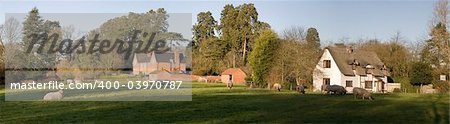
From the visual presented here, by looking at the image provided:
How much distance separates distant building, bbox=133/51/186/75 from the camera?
71.7 metres

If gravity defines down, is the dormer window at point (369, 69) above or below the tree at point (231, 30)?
below

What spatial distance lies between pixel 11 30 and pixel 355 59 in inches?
1558

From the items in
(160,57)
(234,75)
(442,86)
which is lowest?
(442,86)

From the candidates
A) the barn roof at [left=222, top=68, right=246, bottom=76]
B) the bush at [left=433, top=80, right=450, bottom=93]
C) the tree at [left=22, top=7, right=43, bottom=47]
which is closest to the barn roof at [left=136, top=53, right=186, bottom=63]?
the barn roof at [left=222, top=68, right=246, bottom=76]

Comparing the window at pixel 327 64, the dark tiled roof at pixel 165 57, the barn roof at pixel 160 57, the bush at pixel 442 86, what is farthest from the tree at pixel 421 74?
the dark tiled roof at pixel 165 57

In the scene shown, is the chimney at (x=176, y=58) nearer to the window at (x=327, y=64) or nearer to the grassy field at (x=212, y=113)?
the window at (x=327, y=64)

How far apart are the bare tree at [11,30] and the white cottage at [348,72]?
3435cm

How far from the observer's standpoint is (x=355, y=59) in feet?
177

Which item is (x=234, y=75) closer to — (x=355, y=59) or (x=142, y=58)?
(x=142, y=58)

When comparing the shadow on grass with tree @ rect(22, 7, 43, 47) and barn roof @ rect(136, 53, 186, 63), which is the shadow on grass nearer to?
tree @ rect(22, 7, 43, 47)

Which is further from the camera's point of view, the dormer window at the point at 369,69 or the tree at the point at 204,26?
the tree at the point at 204,26

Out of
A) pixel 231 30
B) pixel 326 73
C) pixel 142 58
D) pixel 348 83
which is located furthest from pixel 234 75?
pixel 348 83

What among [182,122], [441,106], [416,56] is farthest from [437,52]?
[182,122]

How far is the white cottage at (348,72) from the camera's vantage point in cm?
5144
